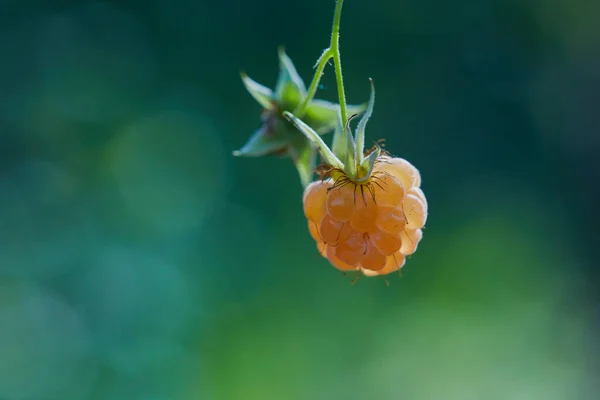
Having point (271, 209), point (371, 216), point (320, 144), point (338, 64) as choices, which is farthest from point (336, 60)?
point (271, 209)

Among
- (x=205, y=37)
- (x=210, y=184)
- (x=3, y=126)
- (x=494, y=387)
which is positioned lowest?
(x=494, y=387)

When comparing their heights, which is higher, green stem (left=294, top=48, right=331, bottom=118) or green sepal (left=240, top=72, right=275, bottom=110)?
green sepal (left=240, top=72, right=275, bottom=110)

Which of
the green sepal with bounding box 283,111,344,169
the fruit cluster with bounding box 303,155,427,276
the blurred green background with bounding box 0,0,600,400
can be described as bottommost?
the fruit cluster with bounding box 303,155,427,276

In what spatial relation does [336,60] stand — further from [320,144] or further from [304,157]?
[304,157]

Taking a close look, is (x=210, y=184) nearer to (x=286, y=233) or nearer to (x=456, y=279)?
(x=286, y=233)

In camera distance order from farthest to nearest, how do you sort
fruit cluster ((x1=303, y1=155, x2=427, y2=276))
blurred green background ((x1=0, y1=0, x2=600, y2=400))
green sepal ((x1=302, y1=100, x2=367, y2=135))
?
1. blurred green background ((x1=0, y1=0, x2=600, y2=400))
2. green sepal ((x1=302, y1=100, x2=367, y2=135))
3. fruit cluster ((x1=303, y1=155, x2=427, y2=276))

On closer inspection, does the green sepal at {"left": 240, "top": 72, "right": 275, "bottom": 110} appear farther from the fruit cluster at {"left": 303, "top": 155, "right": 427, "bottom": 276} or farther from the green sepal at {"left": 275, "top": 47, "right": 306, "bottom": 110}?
the fruit cluster at {"left": 303, "top": 155, "right": 427, "bottom": 276}

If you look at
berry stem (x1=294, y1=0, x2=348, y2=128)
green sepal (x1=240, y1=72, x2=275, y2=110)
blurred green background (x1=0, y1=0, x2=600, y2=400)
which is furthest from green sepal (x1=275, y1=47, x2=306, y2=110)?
blurred green background (x1=0, y1=0, x2=600, y2=400)

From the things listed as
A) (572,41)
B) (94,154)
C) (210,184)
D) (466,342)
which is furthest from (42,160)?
(572,41)
